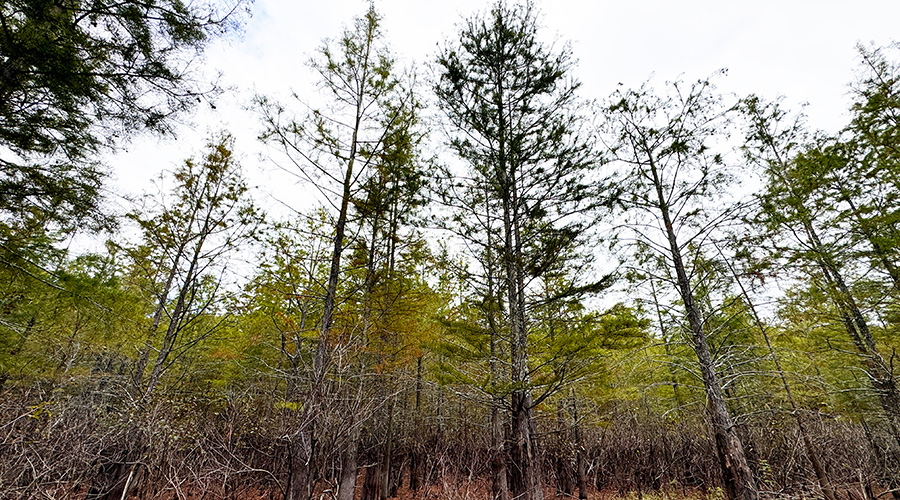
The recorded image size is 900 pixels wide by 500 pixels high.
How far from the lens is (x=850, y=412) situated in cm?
1082

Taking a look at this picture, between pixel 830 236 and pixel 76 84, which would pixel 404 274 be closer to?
pixel 76 84

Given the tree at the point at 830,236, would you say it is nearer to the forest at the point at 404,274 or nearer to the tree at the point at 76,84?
the forest at the point at 404,274

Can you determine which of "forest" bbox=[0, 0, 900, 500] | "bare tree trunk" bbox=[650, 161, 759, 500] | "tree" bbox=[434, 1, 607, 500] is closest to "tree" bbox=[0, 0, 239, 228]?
"forest" bbox=[0, 0, 900, 500]

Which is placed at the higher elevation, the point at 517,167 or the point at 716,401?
the point at 517,167

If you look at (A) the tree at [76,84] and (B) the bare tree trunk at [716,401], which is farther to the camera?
(B) the bare tree trunk at [716,401]

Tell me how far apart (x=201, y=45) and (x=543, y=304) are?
679 centimetres

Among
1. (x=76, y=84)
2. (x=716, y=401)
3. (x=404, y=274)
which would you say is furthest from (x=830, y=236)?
(x=76, y=84)

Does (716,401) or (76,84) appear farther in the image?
(716,401)

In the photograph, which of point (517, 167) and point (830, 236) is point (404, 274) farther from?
point (830, 236)

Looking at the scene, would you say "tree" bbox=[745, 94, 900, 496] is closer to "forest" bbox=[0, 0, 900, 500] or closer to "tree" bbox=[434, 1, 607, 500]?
"forest" bbox=[0, 0, 900, 500]

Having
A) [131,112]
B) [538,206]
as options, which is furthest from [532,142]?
[131,112]

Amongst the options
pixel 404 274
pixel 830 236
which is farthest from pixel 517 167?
pixel 830 236

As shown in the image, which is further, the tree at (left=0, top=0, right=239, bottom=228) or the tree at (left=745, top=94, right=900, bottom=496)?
the tree at (left=745, top=94, right=900, bottom=496)

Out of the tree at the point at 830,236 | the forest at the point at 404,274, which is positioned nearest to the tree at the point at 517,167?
the forest at the point at 404,274
